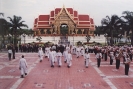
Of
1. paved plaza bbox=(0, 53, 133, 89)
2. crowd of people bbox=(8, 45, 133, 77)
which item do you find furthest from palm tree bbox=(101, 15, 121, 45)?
paved plaza bbox=(0, 53, 133, 89)

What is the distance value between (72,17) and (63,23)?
2268 mm

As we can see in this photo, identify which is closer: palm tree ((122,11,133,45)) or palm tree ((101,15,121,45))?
palm tree ((122,11,133,45))

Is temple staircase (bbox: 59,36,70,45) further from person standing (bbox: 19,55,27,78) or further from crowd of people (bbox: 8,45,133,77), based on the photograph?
person standing (bbox: 19,55,27,78)

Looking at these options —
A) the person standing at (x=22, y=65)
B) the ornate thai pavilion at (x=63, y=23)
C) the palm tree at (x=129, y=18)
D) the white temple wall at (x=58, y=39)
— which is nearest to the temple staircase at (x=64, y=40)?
the white temple wall at (x=58, y=39)

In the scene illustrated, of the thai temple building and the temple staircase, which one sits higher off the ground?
the thai temple building

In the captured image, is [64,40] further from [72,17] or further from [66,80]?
[66,80]

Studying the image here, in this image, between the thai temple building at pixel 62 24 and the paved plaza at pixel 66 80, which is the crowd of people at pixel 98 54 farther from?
the thai temple building at pixel 62 24

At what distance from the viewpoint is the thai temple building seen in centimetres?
4944

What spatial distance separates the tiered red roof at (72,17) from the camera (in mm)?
50938

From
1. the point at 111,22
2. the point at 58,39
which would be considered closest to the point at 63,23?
the point at 58,39

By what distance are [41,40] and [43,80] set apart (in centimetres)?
3465

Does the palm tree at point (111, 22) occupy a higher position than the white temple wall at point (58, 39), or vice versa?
the palm tree at point (111, 22)

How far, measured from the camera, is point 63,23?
5062 centimetres

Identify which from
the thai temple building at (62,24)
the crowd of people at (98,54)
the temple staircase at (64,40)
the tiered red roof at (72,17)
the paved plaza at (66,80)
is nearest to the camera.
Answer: the paved plaza at (66,80)
